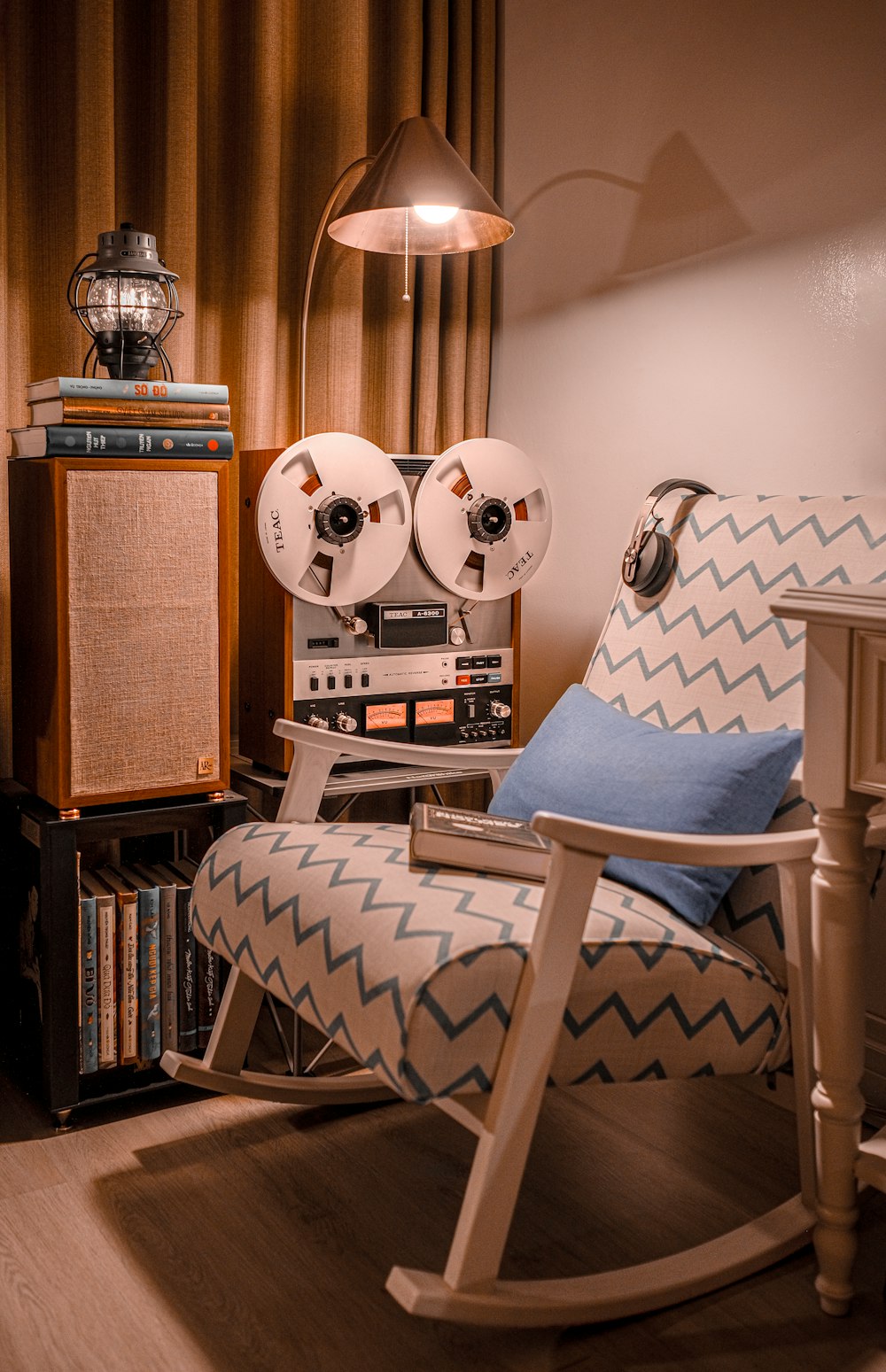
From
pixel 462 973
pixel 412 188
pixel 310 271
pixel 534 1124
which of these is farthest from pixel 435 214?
pixel 534 1124

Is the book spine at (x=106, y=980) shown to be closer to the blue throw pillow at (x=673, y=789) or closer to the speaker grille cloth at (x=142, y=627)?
the speaker grille cloth at (x=142, y=627)

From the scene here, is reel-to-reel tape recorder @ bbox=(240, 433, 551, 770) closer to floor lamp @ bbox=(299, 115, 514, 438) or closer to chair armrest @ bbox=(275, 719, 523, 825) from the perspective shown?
chair armrest @ bbox=(275, 719, 523, 825)

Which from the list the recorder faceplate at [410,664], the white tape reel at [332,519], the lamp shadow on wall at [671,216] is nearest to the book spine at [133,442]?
the white tape reel at [332,519]

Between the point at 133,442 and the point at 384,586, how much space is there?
0.52 meters

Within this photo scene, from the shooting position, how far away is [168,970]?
1966mm

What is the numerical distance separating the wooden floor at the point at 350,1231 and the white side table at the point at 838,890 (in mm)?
128

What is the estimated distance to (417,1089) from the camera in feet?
4.06

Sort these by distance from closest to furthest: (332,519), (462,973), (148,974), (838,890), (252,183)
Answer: (462,973) → (838,890) → (148,974) → (332,519) → (252,183)

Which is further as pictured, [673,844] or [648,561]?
[648,561]

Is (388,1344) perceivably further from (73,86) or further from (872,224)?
(73,86)

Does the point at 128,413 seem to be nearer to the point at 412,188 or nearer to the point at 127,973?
the point at 412,188

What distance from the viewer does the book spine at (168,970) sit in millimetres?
1962

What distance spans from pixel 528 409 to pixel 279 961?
153 cm

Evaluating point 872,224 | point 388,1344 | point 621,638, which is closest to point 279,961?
point 388,1344
